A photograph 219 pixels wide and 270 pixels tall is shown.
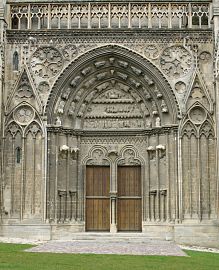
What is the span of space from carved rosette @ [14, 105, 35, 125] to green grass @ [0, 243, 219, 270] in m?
7.19

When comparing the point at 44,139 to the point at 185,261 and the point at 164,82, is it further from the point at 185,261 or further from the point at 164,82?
the point at 185,261

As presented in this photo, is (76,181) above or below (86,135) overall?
below

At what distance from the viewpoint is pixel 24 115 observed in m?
21.2

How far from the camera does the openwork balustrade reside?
70.8 ft

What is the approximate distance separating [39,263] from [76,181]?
9.55 metres

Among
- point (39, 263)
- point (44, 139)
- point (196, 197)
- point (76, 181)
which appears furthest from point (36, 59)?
point (39, 263)

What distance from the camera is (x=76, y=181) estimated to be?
21.8 m

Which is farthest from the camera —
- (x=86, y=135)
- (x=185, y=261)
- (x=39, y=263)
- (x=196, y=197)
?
(x=86, y=135)

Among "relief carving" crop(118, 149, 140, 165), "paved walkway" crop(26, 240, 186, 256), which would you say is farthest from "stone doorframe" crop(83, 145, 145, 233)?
"paved walkway" crop(26, 240, 186, 256)

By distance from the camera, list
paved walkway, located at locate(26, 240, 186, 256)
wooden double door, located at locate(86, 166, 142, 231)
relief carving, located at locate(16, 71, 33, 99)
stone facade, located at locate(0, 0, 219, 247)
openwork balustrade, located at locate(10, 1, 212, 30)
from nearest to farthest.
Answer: paved walkway, located at locate(26, 240, 186, 256) < stone facade, located at locate(0, 0, 219, 247) < relief carving, located at locate(16, 71, 33, 99) < openwork balustrade, located at locate(10, 1, 212, 30) < wooden double door, located at locate(86, 166, 142, 231)

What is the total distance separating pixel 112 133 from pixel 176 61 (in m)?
3.88

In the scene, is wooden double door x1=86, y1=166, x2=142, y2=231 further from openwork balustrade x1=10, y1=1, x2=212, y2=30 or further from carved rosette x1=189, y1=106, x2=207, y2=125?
openwork balustrade x1=10, y1=1, x2=212, y2=30

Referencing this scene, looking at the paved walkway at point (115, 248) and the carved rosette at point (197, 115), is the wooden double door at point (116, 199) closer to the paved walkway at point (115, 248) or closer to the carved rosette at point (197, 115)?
the paved walkway at point (115, 248)

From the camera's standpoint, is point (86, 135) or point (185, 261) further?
point (86, 135)
